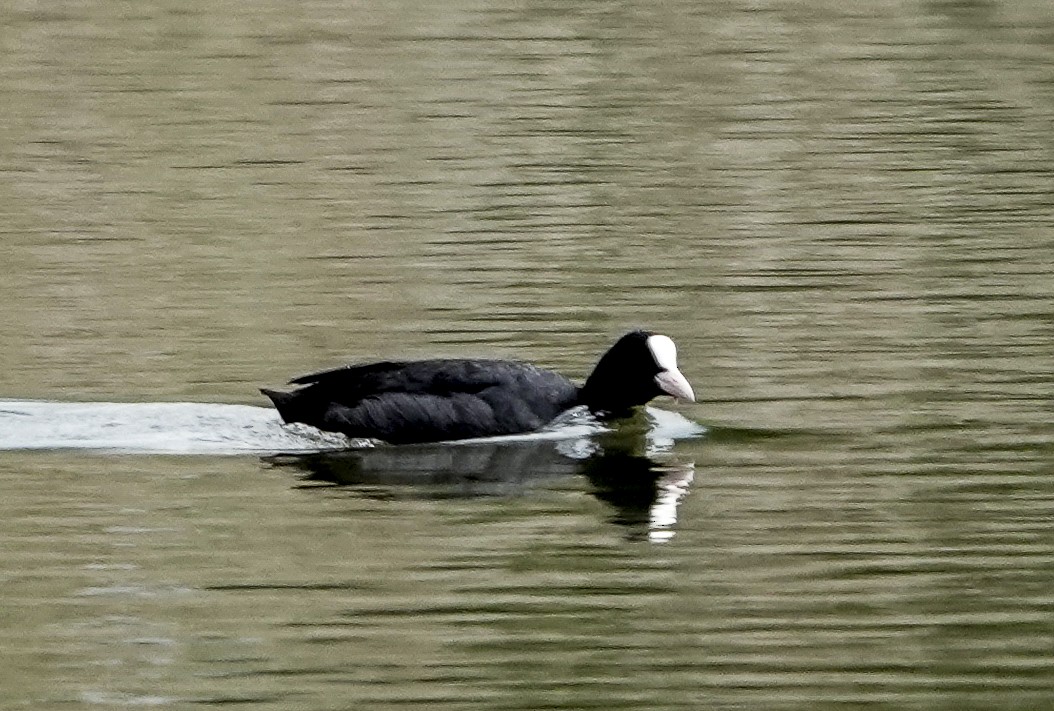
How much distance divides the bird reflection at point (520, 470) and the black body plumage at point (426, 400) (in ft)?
0.30

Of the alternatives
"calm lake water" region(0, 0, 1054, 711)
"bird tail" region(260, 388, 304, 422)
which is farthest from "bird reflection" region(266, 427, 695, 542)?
"bird tail" region(260, 388, 304, 422)

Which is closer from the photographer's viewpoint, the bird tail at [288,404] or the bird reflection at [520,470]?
the bird reflection at [520,470]

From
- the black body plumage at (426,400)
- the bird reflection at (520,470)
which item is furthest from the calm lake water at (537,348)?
the black body plumage at (426,400)

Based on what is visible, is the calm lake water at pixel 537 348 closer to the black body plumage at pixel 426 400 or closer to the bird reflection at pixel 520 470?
the bird reflection at pixel 520 470

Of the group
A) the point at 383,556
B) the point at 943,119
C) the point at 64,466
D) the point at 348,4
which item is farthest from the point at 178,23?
the point at 383,556

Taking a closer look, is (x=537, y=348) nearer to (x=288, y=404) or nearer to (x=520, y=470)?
(x=288, y=404)

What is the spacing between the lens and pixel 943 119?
20.4m

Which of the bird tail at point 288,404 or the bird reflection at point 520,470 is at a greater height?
the bird tail at point 288,404

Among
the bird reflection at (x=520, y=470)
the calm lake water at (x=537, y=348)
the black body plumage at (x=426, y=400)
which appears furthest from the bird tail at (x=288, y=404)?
the bird reflection at (x=520, y=470)

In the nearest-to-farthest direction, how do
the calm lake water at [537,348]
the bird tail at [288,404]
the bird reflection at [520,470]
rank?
the calm lake water at [537,348]
the bird reflection at [520,470]
the bird tail at [288,404]

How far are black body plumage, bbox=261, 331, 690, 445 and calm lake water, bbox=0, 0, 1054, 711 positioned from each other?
16cm

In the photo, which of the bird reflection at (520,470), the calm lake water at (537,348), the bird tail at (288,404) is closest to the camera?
the calm lake water at (537,348)

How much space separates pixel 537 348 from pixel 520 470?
2306 millimetres

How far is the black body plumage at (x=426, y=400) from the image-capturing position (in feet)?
37.0
